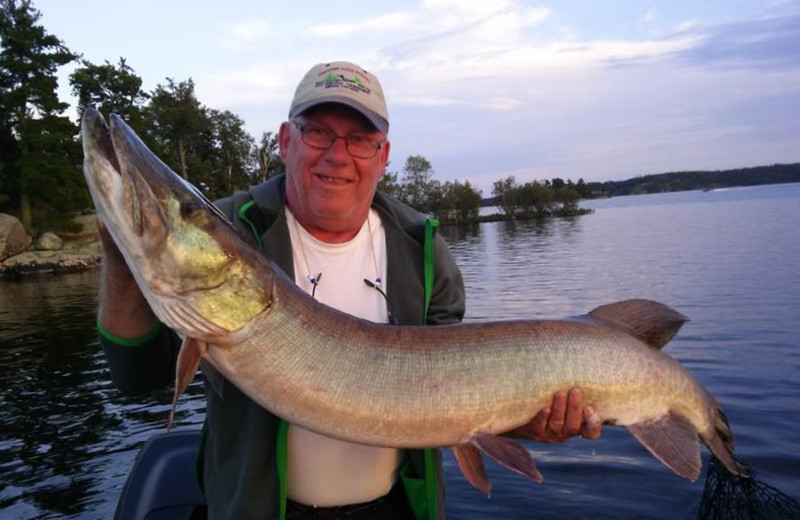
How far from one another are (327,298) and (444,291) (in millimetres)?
644

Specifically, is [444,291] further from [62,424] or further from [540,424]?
[62,424]

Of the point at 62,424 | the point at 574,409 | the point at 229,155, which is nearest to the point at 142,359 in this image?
the point at 574,409

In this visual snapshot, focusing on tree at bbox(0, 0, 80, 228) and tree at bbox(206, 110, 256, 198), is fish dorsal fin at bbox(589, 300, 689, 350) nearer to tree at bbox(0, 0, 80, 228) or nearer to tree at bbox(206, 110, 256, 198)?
tree at bbox(0, 0, 80, 228)

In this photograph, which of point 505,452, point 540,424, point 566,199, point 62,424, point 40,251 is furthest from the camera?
point 566,199

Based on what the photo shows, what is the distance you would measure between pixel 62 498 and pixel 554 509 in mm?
6063

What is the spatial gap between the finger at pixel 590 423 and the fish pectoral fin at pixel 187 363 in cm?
177

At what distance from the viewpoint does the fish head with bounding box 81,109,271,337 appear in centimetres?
219

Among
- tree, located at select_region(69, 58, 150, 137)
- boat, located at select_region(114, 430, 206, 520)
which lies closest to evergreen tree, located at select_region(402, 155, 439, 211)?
tree, located at select_region(69, 58, 150, 137)

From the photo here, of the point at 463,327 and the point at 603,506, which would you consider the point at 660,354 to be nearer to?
the point at 463,327

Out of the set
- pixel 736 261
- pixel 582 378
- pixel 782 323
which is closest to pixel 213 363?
pixel 582 378

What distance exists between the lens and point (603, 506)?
668cm

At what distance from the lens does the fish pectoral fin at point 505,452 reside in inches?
103

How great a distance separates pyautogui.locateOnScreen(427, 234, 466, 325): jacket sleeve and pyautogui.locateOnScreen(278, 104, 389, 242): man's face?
46 cm

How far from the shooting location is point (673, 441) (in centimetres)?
301
